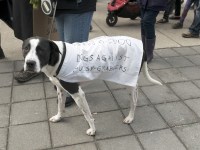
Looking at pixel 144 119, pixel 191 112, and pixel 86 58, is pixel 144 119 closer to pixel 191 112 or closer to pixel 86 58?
pixel 191 112

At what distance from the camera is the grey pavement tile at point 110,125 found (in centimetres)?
344

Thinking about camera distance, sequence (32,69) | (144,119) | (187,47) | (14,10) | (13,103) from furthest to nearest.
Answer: (187,47) → (14,10) → (13,103) → (144,119) → (32,69)

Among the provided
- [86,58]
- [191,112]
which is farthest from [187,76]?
[86,58]

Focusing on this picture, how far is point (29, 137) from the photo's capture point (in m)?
3.37

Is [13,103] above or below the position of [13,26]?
below

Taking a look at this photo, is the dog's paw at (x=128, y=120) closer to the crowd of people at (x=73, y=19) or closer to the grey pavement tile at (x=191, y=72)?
the crowd of people at (x=73, y=19)

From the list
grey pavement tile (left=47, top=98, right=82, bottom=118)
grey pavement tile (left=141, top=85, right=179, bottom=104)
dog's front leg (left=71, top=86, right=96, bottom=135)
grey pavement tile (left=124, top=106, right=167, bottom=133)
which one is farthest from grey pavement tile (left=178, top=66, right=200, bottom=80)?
dog's front leg (left=71, top=86, right=96, bottom=135)

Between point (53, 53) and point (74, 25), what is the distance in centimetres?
74

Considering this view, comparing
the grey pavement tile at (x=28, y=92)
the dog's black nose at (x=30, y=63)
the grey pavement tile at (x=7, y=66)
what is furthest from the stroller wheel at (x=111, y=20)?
the dog's black nose at (x=30, y=63)

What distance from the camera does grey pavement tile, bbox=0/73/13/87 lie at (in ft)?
14.9

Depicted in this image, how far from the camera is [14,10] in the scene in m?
4.71

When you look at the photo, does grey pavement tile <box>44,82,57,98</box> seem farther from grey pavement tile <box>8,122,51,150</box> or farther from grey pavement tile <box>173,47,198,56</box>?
grey pavement tile <box>173,47,198,56</box>

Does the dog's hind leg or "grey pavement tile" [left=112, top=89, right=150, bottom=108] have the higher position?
the dog's hind leg

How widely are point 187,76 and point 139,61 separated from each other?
186cm
